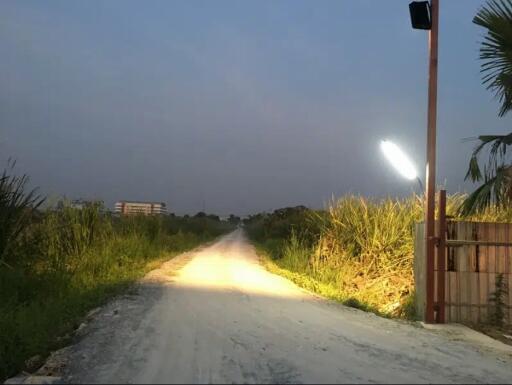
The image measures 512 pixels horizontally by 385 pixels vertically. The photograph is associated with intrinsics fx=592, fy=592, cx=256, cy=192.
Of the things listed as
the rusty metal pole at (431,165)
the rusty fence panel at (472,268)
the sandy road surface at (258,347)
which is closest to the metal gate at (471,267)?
the rusty fence panel at (472,268)

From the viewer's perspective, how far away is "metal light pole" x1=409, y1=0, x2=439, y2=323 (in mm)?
10781

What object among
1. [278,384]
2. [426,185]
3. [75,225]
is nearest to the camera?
[278,384]

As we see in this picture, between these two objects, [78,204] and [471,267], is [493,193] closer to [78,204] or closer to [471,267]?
[471,267]

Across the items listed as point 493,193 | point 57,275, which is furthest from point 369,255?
point 57,275

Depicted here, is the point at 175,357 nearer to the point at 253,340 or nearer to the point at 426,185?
the point at 253,340

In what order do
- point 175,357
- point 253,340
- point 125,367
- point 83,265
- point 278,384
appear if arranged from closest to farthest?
point 278,384 → point 125,367 → point 175,357 → point 253,340 → point 83,265

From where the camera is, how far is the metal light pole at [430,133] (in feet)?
35.4

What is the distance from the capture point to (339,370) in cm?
634

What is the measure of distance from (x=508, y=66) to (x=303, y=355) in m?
7.48

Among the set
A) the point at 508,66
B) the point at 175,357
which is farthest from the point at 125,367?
the point at 508,66

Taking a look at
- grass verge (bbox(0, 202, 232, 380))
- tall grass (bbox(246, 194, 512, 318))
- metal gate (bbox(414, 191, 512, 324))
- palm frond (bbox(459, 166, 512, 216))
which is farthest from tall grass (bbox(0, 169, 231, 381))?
palm frond (bbox(459, 166, 512, 216))

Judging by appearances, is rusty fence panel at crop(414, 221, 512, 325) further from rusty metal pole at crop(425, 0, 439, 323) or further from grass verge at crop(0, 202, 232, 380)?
grass verge at crop(0, 202, 232, 380)

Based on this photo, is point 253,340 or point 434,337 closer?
point 253,340

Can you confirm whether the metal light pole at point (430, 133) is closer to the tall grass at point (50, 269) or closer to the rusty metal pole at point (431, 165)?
the rusty metal pole at point (431, 165)
